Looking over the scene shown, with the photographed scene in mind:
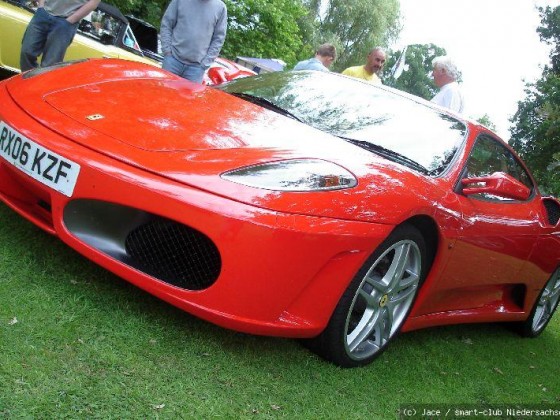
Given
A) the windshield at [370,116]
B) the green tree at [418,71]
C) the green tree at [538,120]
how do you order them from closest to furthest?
the windshield at [370,116], the green tree at [538,120], the green tree at [418,71]

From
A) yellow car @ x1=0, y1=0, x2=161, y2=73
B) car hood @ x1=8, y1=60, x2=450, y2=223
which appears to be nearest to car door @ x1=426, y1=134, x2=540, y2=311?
car hood @ x1=8, y1=60, x2=450, y2=223

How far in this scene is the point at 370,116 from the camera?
3.30 meters

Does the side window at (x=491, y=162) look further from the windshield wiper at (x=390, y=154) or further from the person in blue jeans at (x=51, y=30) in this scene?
the person in blue jeans at (x=51, y=30)

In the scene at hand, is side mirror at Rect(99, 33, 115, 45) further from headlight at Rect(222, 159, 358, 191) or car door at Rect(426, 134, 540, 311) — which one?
headlight at Rect(222, 159, 358, 191)

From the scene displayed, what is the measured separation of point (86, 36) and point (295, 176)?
5.18 metres

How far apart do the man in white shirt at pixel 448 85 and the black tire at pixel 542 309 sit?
6.36 feet

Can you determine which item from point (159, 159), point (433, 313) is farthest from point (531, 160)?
point (159, 159)

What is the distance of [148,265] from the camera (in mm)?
2344

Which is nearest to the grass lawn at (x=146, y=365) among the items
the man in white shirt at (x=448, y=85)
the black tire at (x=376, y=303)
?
the black tire at (x=376, y=303)

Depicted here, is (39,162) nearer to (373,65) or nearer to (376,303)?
(376,303)

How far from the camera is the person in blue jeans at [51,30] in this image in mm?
5066

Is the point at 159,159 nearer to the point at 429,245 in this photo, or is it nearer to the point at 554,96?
the point at 429,245

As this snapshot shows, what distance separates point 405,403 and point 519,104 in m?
36.9

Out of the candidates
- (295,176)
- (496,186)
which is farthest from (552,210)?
(295,176)
